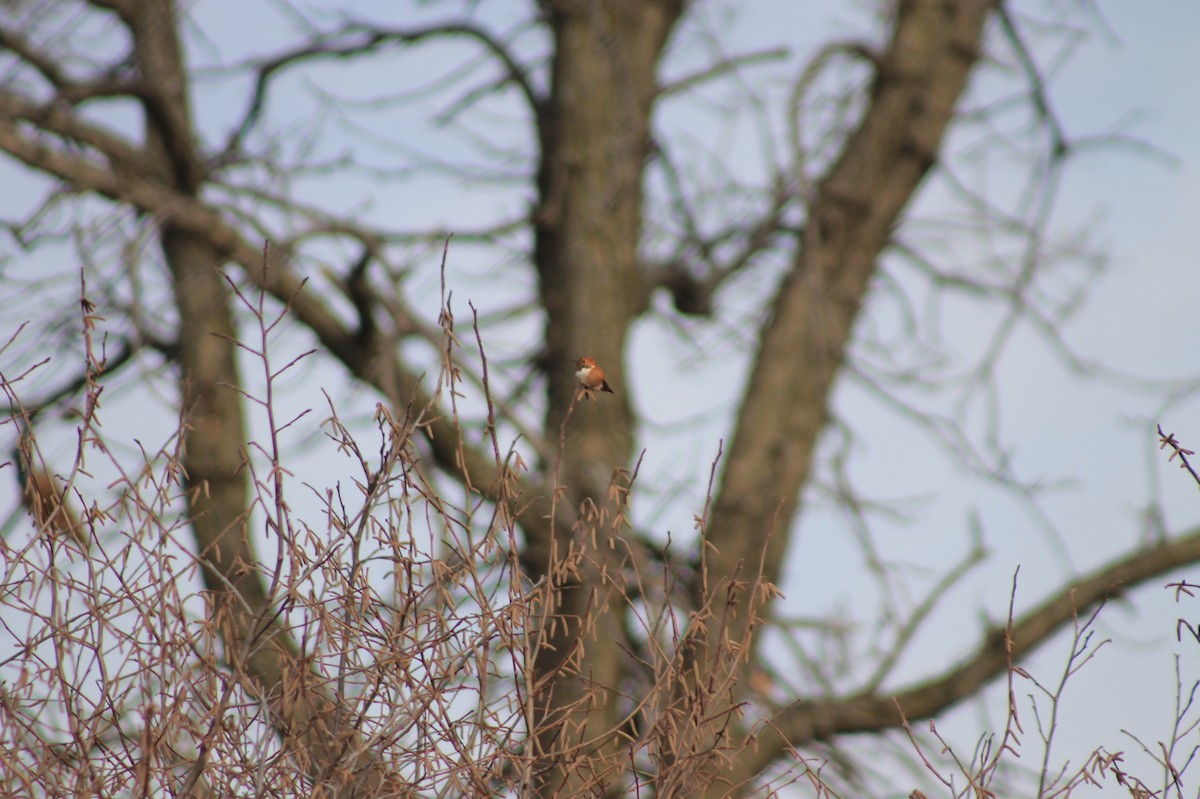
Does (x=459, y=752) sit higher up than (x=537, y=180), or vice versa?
(x=537, y=180)

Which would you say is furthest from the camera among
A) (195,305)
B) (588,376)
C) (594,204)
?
(594,204)

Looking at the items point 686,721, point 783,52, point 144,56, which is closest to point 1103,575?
point 783,52

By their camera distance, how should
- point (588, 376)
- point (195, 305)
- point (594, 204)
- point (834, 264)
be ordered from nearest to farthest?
1. point (588, 376)
2. point (195, 305)
3. point (594, 204)
4. point (834, 264)

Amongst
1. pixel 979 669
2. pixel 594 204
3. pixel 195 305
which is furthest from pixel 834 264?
pixel 195 305

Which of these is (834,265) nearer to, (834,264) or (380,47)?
(834,264)

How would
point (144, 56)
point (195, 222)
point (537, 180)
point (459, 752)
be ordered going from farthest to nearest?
point (537, 180) < point (144, 56) < point (195, 222) < point (459, 752)

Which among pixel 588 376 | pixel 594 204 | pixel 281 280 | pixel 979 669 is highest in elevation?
pixel 594 204

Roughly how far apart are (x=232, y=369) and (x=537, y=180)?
202cm

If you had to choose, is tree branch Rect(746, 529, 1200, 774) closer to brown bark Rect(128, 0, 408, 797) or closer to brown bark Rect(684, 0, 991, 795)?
brown bark Rect(684, 0, 991, 795)

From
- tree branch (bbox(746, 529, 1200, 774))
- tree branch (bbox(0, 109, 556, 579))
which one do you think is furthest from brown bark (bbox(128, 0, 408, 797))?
tree branch (bbox(746, 529, 1200, 774))

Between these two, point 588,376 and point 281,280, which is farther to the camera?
point 281,280

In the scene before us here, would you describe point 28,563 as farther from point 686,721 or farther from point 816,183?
point 816,183

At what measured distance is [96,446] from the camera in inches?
122

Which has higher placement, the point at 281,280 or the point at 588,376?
the point at 281,280
